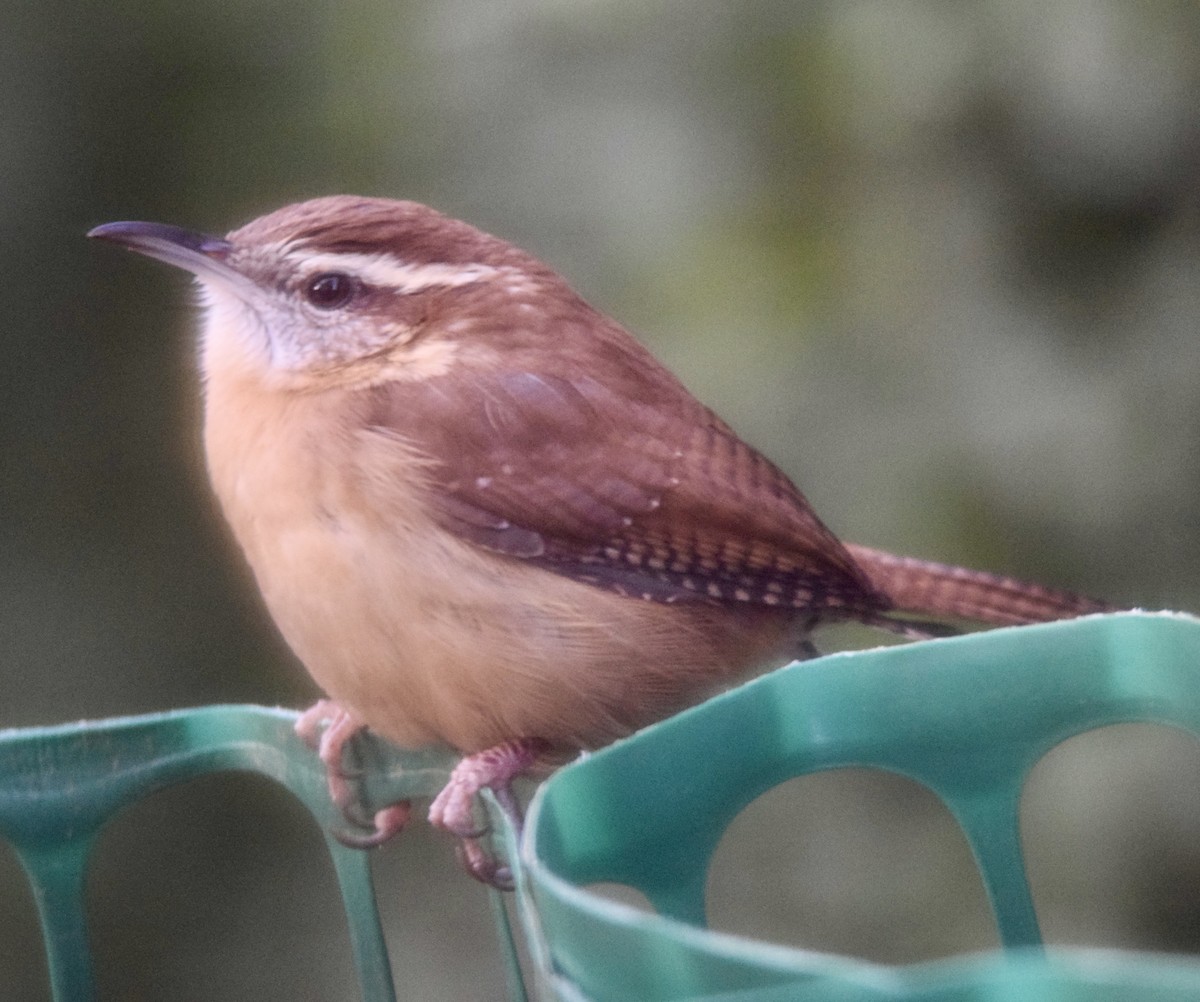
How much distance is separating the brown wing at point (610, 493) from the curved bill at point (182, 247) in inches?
11.2

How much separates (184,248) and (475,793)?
2.79 feet

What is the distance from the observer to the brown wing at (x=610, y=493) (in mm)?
2309

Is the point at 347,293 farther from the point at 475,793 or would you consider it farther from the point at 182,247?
the point at 475,793

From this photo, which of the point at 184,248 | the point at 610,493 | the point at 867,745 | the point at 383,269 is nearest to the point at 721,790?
the point at 867,745

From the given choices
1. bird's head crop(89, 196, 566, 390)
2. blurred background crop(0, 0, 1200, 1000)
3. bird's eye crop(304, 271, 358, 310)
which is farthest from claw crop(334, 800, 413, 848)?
blurred background crop(0, 0, 1200, 1000)

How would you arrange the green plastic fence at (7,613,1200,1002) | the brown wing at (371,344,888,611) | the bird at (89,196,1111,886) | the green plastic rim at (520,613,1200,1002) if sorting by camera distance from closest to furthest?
the green plastic fence at (7,613,1200,1002) < the green plastic rim at (520,613,1200,1002) < the bird at (89,196,1111,886) < the brown wing at (371,344,888,611)

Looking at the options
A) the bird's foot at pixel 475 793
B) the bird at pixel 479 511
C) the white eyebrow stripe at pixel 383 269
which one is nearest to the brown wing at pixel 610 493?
the bird at pixel 479 511

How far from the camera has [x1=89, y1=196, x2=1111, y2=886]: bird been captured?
214cm

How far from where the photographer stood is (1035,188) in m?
2.83

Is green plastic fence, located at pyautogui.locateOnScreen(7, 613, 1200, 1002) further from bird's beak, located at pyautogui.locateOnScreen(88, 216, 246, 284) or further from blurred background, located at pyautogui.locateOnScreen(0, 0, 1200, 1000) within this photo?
blurred background, located at pyautogui.locateOnScreen(0, 0, 1200, 1000)

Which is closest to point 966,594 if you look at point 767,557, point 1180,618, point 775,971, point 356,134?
point 767,557

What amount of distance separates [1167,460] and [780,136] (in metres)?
0.78

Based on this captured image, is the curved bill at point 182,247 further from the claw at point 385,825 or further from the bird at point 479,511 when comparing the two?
the claw at point 385,825

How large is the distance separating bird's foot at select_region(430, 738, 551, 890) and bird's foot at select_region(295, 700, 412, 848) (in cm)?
8
